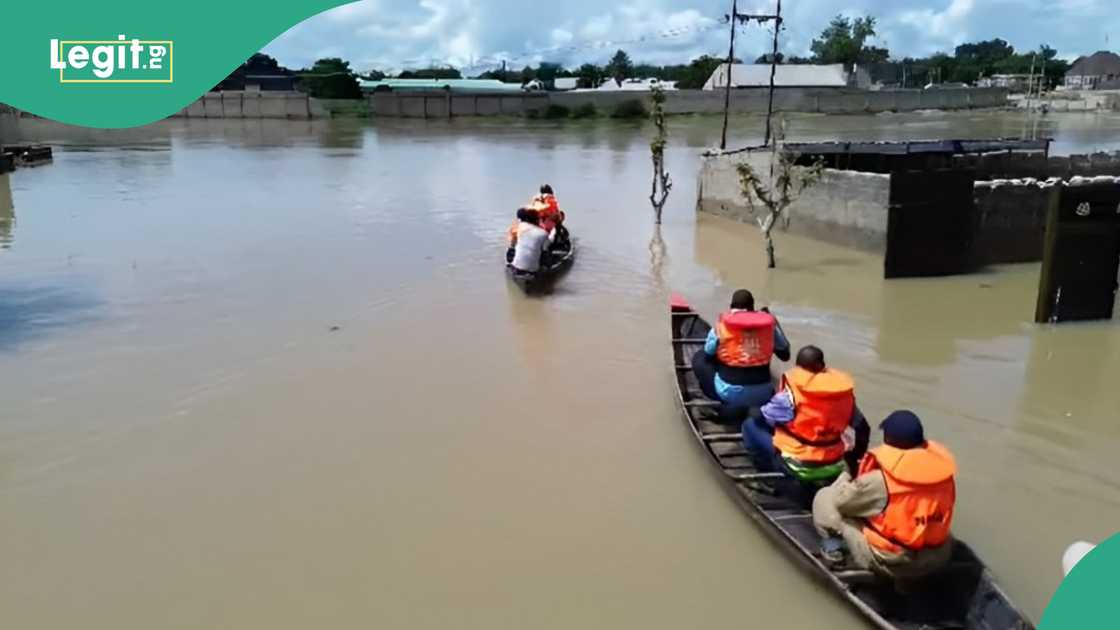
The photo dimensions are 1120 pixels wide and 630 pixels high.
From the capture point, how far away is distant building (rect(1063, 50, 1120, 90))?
101375mm

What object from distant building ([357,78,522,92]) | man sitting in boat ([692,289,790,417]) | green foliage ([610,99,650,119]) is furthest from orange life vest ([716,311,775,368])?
distant building ([357,78,522,92])

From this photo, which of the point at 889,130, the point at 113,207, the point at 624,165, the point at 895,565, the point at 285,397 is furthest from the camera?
the point at 889,130

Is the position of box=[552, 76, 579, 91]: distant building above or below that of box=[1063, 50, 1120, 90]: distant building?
below

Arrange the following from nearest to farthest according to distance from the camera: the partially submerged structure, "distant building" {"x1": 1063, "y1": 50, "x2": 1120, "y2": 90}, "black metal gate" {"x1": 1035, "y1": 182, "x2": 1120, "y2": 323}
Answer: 1. "black metal gate" {"x1": 1035, "y1": 182, "x2": 1120, "y2": 323}
2. the partially submerged structure
3. "distant building" {"x1": 1063, "y1": 50, "x2": 1120, "y2": 90}

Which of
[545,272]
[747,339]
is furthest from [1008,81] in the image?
[747,339]

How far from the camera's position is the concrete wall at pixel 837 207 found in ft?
47.8

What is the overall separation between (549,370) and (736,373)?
3122 mm

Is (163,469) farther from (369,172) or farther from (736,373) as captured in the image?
(369,172)

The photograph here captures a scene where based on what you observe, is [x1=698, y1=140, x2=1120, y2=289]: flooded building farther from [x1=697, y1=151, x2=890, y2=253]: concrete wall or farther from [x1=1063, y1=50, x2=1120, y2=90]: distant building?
[x1=1063, y1=50, x2=1120, y2=90]: distant building

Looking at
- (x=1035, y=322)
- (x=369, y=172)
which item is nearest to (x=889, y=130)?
(x=369, y=172)

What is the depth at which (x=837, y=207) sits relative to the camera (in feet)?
51.3

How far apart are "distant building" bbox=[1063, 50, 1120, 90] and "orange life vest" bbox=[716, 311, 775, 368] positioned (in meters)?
113

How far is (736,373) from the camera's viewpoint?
710 cm

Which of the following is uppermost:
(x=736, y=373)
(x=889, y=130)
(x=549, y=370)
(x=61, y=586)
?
(x=889, y=130)
